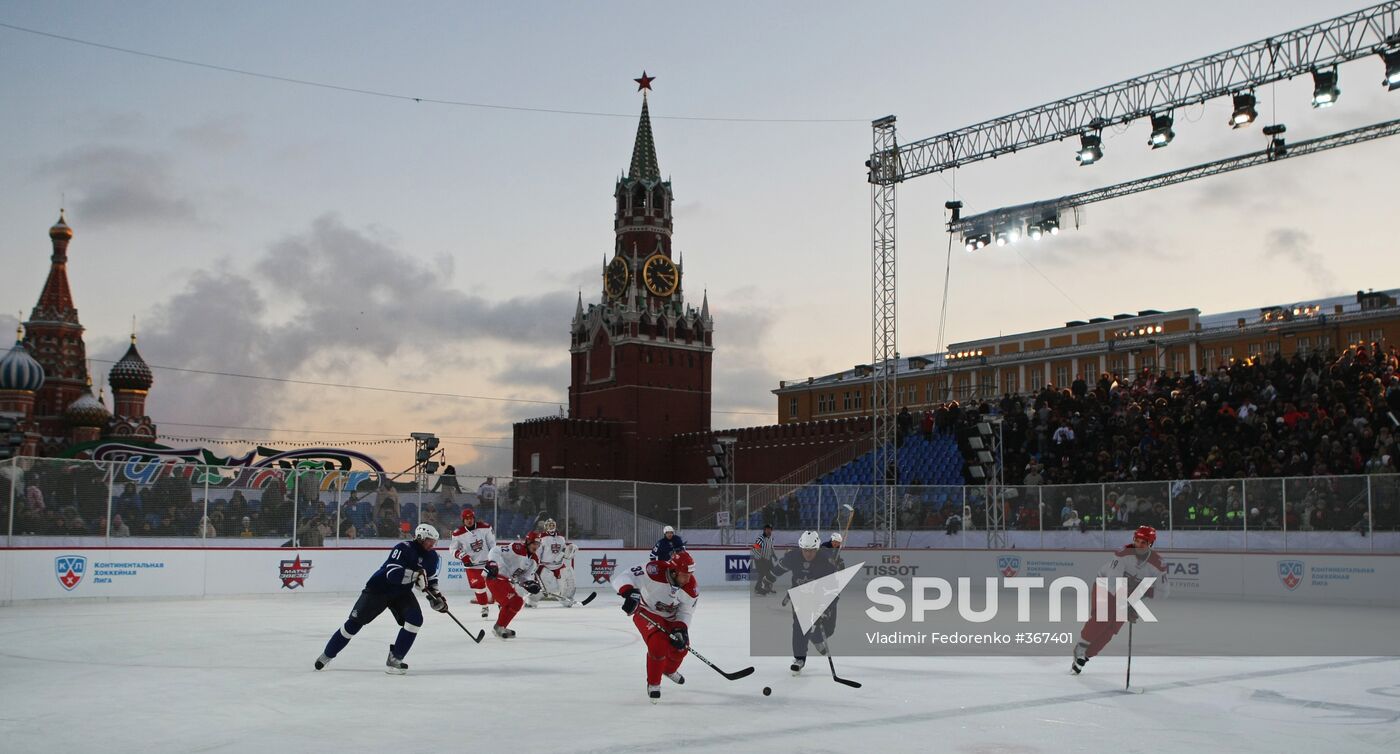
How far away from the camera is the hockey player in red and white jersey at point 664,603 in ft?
40.3

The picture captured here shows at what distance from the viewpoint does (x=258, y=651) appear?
16016mm

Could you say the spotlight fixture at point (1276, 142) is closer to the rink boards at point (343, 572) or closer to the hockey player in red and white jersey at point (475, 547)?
the rink boards at point (343, 572)

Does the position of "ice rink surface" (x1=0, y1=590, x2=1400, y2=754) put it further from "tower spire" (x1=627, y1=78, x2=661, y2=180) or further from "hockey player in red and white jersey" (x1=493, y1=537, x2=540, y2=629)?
"tower spire" (x1=627, y1=78, x2=661, y2=180)

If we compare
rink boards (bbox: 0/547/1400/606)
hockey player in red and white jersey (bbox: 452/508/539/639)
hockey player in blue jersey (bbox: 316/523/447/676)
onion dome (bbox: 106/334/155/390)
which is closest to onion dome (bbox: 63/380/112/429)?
onion dome (bbox: 106/334/155/390)

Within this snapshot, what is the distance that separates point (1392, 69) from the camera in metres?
23.9

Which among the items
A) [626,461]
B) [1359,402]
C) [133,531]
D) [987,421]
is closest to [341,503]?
[133,531]

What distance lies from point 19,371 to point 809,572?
113 m

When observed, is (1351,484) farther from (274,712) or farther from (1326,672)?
(274,712)

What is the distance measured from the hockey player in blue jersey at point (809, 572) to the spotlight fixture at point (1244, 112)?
17288 mm

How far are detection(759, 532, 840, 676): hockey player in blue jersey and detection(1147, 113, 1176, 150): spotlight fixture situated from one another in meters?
18.0

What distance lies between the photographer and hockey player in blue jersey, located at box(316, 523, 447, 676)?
14.0m

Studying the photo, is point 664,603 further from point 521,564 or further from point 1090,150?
point 1090,150

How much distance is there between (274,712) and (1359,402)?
93.2ft

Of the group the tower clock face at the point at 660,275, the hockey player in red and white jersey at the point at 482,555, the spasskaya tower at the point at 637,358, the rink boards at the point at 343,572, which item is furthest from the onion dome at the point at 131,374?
the hockey player in red and white jersey at the point at 482,555
